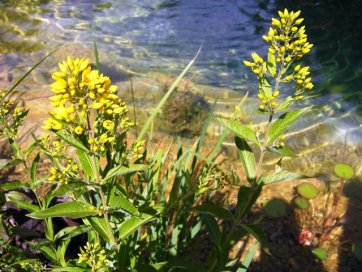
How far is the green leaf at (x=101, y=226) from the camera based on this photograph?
146 centimetres

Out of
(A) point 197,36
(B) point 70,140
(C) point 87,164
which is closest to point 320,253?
(C) point 87,164

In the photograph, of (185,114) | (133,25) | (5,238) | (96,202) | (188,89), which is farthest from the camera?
(133,25)

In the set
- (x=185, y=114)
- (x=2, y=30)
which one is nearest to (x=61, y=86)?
(x=185, y=114)

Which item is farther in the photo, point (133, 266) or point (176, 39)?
point (176, 39)

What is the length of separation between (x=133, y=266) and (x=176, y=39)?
575cm

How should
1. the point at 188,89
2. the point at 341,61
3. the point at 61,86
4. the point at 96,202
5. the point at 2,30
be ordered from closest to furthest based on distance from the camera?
the point at 61,86
the point at 96,202
the point at 188,89
the point at 341,61
the point at 2,30

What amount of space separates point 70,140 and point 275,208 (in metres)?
2.30

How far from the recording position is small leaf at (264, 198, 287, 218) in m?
3.08

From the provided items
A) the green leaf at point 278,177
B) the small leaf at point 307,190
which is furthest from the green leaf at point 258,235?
the small leaf at point 307,190

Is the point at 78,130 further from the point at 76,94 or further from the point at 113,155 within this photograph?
the point at 113,155

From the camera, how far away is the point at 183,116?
4.51m

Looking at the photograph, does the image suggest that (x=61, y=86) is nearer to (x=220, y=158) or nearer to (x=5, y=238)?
(x=5, y=238)

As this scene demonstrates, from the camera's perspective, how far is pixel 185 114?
4.53 meters

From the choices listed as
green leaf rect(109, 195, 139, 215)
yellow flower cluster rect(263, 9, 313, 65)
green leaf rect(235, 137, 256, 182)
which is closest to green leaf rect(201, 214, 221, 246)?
green leaf rect(235, 137, 256, 182)
